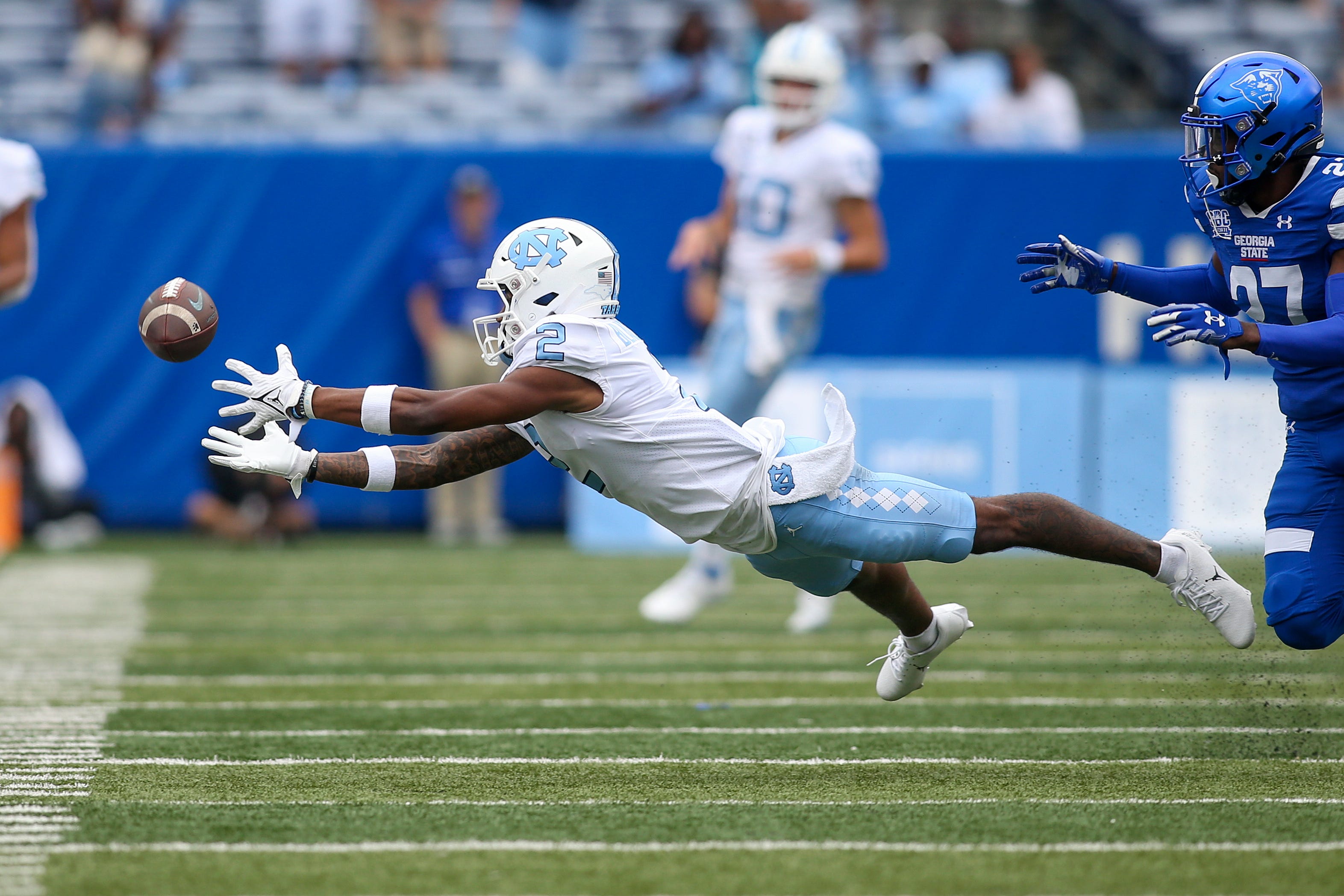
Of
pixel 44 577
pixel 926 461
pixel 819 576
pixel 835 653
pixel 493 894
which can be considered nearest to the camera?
pixel 493 894

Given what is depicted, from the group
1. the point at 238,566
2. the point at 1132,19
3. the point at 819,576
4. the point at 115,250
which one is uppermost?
the point at 1132,19

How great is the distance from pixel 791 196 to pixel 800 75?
0.47 metres

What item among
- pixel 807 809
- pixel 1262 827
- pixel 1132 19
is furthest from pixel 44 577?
pixel 1132 19

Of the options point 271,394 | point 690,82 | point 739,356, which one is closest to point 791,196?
point 739,356

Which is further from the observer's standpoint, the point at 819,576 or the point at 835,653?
the point at 835,653

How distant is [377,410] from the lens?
11.7 feet

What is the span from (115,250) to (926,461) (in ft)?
16.2

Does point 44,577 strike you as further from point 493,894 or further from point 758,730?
point 493,894

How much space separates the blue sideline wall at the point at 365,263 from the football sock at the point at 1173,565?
597 cm

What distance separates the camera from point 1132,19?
1247 centimetres

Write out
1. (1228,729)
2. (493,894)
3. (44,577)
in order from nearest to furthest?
(493,894) → (1228,729) → (44,577)

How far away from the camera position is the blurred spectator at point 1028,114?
10.8m

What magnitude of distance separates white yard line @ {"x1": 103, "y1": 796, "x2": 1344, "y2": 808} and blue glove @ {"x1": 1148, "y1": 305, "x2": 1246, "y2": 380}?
0.99 m

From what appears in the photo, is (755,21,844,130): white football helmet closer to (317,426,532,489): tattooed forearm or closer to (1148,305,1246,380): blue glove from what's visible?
(317,426,532,489): tattooed forearm
